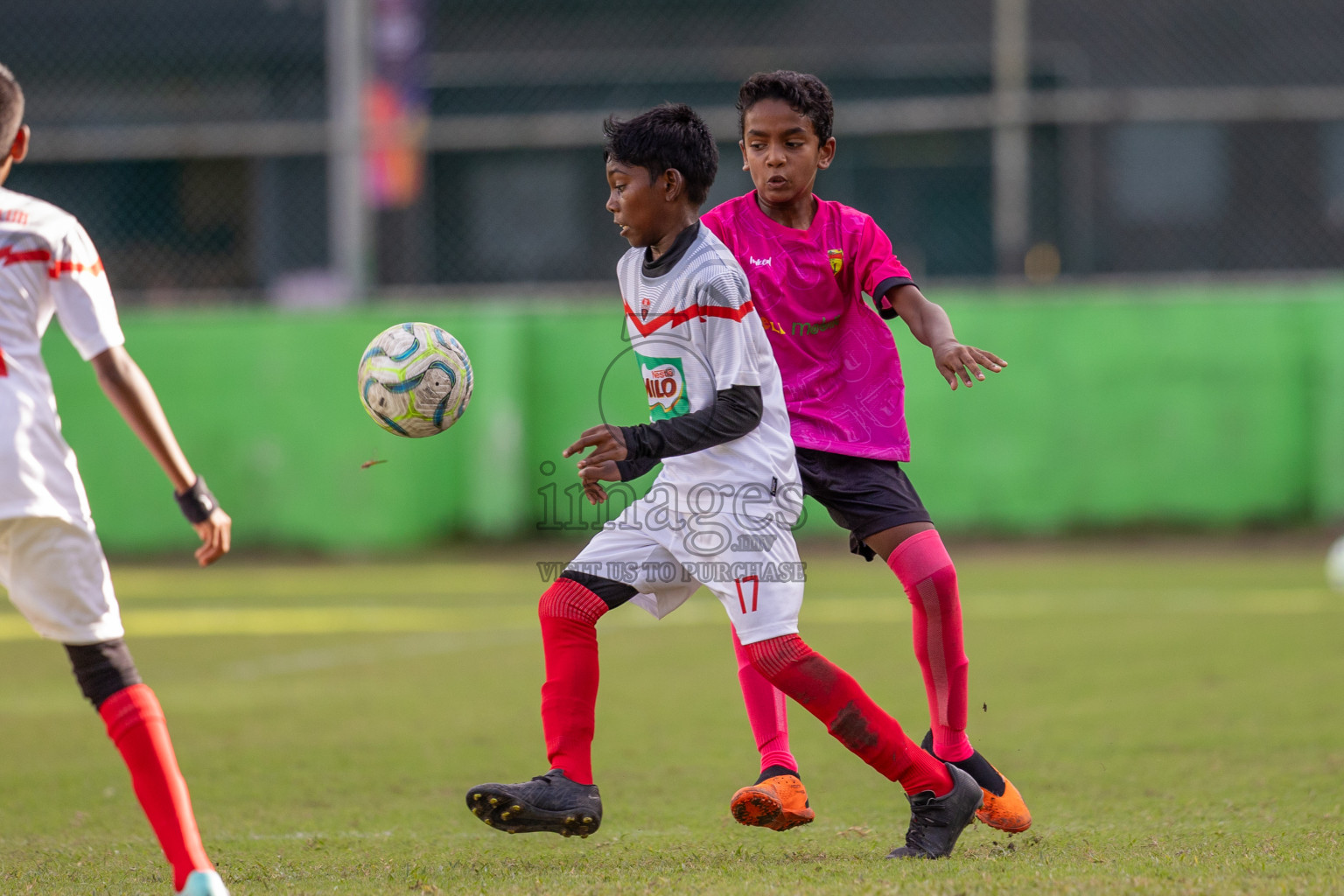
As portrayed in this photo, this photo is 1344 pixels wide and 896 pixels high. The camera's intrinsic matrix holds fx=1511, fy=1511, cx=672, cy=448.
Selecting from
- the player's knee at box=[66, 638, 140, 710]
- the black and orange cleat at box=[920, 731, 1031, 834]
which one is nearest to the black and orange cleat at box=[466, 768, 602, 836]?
the player's knee at box=[66, 638, 140, 710]

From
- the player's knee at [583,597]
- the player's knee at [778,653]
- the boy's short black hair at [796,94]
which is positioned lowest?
the player's knee at [778,653]

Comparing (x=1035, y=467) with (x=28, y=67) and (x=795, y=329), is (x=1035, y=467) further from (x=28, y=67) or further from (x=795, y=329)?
(x=28, y=67)

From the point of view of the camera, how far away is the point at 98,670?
3164mm

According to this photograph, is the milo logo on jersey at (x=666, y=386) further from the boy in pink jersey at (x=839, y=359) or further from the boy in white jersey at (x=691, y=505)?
the boy in pink jersey at (x=839, y=359)

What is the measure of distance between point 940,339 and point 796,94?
738 millimetres

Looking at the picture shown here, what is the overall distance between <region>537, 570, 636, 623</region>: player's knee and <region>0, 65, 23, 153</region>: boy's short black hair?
5.35 ft

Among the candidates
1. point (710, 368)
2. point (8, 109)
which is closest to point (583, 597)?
point (710, 368)

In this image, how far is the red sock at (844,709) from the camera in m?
3.66

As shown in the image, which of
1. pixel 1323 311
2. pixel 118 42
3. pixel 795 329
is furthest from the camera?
pixel 118 42

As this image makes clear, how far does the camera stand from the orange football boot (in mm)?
3754

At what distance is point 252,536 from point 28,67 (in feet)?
28.0

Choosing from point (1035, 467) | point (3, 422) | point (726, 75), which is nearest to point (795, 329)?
point (3, 422)

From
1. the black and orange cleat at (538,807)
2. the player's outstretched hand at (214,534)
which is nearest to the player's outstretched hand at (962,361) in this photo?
the black and orange cleat at (538,807)

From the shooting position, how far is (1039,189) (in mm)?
15289
